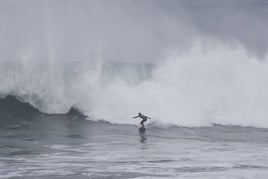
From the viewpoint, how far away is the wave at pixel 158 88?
33500 millimetres

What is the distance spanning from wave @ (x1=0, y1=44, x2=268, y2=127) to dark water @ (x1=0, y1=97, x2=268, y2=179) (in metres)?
1.76

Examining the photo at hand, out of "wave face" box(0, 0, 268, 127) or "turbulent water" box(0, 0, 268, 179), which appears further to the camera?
"wave face" box(0, 0, 268, 127)

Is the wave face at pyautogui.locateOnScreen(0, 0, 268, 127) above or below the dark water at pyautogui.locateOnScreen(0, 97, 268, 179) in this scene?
above

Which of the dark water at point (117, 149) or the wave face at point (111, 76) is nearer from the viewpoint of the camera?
the dark water at point (117, 149)

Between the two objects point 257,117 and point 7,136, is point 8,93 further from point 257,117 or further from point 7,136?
point 257,117

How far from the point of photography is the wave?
33500 millimetres

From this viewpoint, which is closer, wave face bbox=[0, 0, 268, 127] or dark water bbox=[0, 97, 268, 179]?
dark water bbox=[0, 97, 268, 179]

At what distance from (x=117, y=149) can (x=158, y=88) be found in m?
15.8

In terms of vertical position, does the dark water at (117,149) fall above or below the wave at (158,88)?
below

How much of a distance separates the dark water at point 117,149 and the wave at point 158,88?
1.76 m

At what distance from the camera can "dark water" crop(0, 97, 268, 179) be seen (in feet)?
58.8

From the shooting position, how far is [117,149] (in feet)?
72.6

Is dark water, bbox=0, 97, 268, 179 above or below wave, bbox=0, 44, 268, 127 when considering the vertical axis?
below

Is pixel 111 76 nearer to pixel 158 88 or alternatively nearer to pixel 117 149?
pixel 158 88
